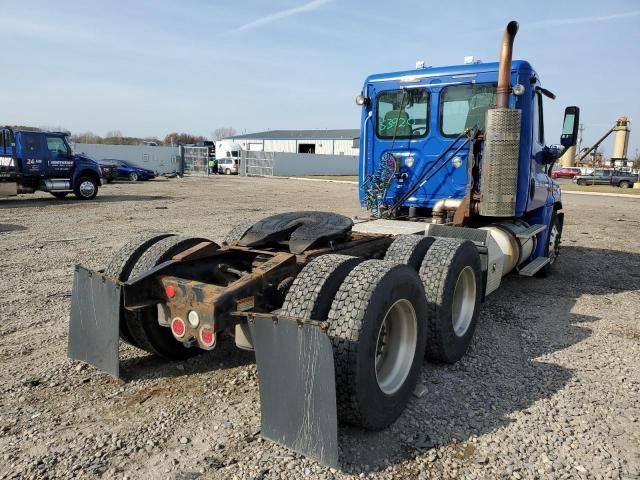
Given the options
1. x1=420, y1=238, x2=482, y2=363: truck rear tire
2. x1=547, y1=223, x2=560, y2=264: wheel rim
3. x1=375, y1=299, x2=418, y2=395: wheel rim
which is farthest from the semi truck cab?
x1=375, y1=299, x2=418, y2=395: wheel rim

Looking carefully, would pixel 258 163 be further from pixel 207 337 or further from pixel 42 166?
pixel 207 337

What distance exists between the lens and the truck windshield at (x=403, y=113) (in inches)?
243

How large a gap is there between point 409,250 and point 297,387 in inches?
72.6

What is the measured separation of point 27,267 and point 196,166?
120ft

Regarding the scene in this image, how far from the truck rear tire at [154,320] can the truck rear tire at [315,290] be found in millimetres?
1171

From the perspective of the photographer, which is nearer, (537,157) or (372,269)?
(372,269)

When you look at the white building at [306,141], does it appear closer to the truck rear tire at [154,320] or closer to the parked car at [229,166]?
the parked car at [229,166]

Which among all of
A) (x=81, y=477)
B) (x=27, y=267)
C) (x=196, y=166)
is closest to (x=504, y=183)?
(x=81, y=477)

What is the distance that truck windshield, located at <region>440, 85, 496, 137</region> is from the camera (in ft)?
18.9

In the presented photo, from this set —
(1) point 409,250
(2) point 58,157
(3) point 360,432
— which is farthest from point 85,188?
(3) point 360,432

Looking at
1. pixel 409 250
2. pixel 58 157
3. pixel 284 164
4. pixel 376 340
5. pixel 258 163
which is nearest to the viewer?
pixel 376 340

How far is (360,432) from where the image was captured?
2996mm

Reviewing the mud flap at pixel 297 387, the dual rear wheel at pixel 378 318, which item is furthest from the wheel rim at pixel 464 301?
the mud flap at pixel 297 387

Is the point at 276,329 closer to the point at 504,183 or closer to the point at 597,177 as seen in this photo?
the point at 504,183
